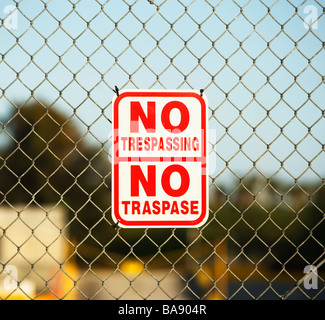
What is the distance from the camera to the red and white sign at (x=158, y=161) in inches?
72.3

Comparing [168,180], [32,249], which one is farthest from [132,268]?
[168,180]

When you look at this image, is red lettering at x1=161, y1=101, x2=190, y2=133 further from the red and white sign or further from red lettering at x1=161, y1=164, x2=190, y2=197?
red lettering at x1=161, y1=164, x2=190, y2=197

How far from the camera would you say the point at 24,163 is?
1856 centimetres

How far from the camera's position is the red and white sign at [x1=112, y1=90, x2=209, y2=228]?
184cm

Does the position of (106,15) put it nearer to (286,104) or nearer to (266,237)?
(286,104)

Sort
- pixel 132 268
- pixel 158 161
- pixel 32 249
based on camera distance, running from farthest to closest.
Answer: pixel 132 268 → pixel 32 249 → pixel 158 161

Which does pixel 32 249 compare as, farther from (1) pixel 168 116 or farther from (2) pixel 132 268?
(1) pixel 168 116

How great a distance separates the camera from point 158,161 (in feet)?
6.06

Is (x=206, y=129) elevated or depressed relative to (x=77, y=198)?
depressed

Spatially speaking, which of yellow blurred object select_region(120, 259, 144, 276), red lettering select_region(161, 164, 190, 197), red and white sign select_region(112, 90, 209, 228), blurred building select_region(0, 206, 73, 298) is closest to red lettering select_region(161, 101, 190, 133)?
red and white sign select_region(112, 90, 209, 228)

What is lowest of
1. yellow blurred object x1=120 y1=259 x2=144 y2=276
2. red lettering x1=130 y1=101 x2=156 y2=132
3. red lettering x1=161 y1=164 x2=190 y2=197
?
red lettering x1=161 y1=164 x2=190 y2=197
